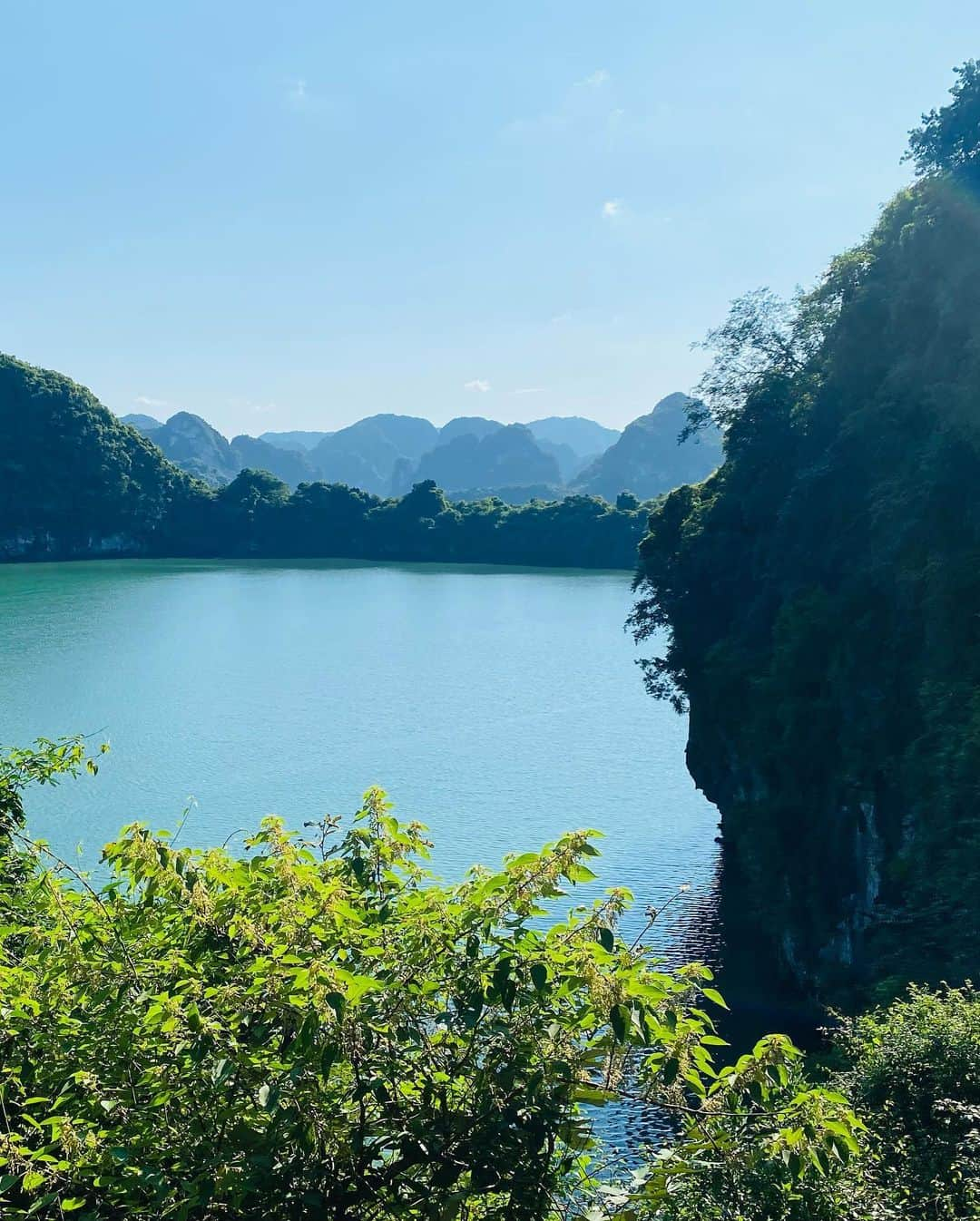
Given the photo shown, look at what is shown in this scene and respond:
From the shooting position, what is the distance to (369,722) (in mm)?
30781

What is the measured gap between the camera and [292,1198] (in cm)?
332

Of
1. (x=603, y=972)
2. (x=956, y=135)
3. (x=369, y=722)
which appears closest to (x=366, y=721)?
(x=369, y=722)

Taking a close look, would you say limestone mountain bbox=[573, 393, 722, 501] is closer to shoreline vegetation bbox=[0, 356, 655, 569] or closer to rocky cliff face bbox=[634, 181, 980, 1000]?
shoreline vegetation bbox=[0, 356, 655, 569]

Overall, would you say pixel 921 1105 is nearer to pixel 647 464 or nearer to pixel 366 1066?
pixel 366 1066

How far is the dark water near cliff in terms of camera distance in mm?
21078

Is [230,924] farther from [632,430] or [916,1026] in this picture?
[632,430]

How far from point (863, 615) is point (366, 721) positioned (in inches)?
717

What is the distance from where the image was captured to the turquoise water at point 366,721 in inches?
835

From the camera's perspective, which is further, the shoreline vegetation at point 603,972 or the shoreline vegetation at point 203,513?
the shoreline vegetation at point 203,513

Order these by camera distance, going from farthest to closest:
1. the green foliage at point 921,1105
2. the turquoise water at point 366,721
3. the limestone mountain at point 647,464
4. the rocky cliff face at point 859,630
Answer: the limestone mountain at point 647,464, the turquoise water at point 366,721, the rocky cliff face at point 859,630, the green foliage at point 921,1105

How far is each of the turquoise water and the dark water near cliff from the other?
0.29ft

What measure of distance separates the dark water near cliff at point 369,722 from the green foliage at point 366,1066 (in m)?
Result: 3.33

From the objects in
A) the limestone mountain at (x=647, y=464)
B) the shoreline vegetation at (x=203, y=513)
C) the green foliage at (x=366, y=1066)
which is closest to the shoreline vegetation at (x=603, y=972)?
the green foliage at (x=366, y=1066)

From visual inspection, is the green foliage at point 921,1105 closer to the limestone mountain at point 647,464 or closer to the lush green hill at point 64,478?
the lush green hill at point 64,478
